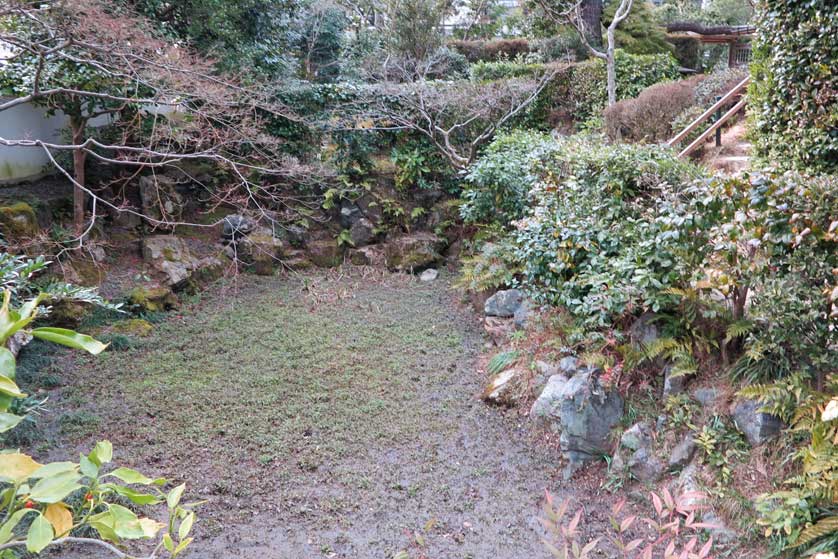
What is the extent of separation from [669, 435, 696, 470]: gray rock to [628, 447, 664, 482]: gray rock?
84 millimetres

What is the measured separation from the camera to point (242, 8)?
27.8 ft

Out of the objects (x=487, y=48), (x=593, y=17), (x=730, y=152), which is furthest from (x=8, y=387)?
(x=487, y=48)

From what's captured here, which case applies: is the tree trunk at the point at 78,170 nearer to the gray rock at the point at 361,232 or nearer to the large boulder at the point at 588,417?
the gray rock at the point at 361,232

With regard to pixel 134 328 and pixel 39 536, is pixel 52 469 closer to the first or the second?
pixel 39 536

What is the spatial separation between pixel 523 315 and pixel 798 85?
344cm

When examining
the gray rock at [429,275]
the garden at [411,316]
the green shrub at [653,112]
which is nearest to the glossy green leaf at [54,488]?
the garden at [411,316]

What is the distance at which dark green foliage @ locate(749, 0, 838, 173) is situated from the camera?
4.96 meters

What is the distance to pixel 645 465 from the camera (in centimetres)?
380

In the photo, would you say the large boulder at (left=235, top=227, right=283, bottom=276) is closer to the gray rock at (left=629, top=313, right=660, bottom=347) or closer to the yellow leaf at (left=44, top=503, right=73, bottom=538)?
the gray rock at (left=629, top=313, right=660, bottom=347)

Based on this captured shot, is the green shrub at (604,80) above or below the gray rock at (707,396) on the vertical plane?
above

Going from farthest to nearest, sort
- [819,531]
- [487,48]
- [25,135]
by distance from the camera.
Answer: [487,48], [25,135], [819,531]

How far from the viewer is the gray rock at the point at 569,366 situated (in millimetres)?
4551

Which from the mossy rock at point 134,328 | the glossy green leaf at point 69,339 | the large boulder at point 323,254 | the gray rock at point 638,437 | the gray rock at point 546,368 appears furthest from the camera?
the large boulder at point 323,254

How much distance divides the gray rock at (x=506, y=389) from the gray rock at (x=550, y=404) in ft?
0.98
